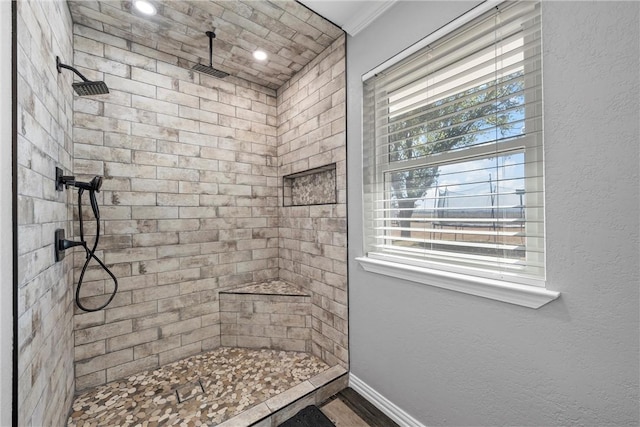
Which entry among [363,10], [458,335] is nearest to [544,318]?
[458,335]

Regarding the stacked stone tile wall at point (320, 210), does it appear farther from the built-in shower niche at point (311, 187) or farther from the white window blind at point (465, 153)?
the white window blind at point (465, 153)

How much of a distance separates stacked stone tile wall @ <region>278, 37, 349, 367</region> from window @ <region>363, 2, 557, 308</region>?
0.31 m

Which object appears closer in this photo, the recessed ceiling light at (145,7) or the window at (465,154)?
the window at (465,154)

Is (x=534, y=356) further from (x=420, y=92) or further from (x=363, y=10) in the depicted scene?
(x=363, y=10)

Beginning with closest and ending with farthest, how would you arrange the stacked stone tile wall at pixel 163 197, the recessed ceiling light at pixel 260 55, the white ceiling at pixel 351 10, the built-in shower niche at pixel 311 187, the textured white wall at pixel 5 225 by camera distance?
the textured white wall at pixel 5 225 < the white ceiling at pixel 351 10 < the stacked stone tile wall at pixel 163 197 < the recessed ceiling light at pixel 260 55 < the built-in shower niche at pixel 311 187

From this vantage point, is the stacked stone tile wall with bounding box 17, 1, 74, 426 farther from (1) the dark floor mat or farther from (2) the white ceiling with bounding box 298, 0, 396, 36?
(2) the white ceiling with bounding box 298, 0, 396, 36

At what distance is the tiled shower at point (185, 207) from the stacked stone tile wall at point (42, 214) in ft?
0.07

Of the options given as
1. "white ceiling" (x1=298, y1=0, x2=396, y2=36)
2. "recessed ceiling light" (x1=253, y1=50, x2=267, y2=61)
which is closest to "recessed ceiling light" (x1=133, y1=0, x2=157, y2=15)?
"recessed ceiling light" (x1=253, y1=50, x2=267, y2=61)

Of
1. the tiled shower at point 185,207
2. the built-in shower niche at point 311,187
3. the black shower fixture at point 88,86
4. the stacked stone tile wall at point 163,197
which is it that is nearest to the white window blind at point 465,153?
the tiled shower at point 185,207

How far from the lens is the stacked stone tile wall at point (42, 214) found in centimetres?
104

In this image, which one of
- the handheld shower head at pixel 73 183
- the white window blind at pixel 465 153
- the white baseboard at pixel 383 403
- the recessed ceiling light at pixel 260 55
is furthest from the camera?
the recessed ceiling light at pixel 260 55

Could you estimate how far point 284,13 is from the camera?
75.7 inches

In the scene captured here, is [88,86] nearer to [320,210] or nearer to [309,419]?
[320,210]

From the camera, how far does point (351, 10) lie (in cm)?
186
